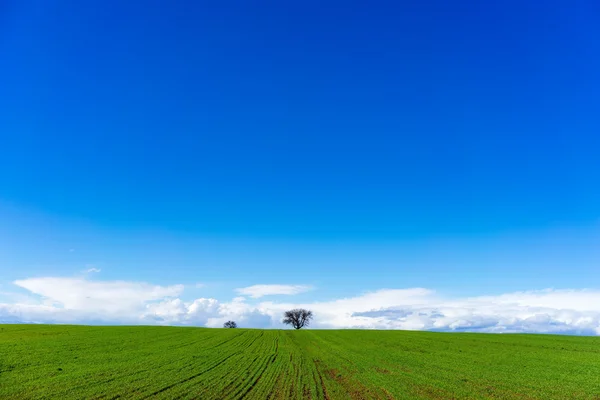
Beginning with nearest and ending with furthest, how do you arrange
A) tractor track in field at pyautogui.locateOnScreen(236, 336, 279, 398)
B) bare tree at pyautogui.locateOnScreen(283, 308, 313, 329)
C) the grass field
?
the grass field → tractor track in field at pyautogui.locateOnScreen(236, 336, 279, 398) → bare tree at pyautogui.locateOnScreen(283, 308, 313, 329)

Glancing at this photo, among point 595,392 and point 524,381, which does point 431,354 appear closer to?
point 524,381

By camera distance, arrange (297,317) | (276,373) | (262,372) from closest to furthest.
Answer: (276,373) < (262,372) < (297,317)

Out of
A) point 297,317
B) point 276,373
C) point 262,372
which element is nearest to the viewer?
point 276,373

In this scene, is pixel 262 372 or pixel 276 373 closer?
pixel 276 373

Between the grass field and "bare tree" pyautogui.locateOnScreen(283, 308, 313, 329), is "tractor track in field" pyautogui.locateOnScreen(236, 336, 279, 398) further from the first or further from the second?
"bare tree" pyautogui.locateOnScreen(283, 308, 313, 329)

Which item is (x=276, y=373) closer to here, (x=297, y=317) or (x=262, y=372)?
(x=262, y=372)

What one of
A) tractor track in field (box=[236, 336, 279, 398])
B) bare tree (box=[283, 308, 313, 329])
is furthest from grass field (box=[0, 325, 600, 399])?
bare tree (box=[283, 308, 313, 329])

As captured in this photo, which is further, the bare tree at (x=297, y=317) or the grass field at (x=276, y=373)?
the bare tree at (x=297, y=317)

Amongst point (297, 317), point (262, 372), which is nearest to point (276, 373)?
point (262, 372)

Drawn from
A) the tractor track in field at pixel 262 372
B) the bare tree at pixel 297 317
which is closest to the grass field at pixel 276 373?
the tractor track in field at pixel 262 372

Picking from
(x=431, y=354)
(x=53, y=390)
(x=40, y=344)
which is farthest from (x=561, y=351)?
(x=40, y=344)

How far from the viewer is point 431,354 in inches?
1981

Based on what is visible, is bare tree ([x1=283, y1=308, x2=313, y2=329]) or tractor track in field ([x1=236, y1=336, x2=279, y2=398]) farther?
bare tree ([x1=283, y1=308, x2=313, y2=329])

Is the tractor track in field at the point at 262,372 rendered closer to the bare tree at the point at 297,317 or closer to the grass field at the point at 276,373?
the grass field at the point at 276,373
